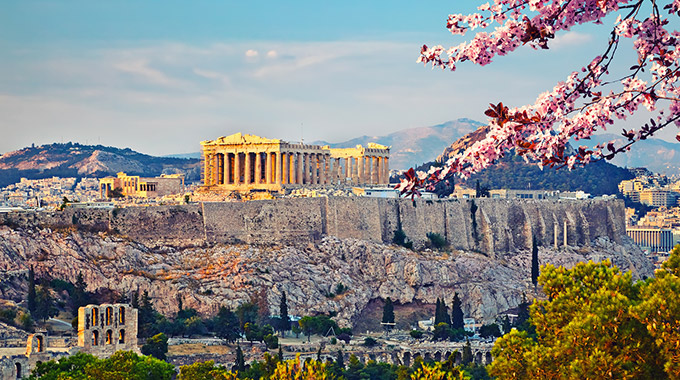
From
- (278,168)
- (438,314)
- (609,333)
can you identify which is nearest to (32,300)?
(438,314)

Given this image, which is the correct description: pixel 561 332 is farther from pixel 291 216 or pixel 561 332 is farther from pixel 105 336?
pixel 291 216

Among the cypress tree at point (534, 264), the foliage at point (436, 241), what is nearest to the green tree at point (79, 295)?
the foliage at point (436, 241)

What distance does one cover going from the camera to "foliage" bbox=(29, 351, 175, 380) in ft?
121

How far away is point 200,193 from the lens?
76.7m

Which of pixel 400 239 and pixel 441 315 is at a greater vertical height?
pixel 400 239

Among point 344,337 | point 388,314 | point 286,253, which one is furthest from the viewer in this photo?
point 286,253

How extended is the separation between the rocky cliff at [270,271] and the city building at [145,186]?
593 inches

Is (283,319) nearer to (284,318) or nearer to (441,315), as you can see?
(284,318)

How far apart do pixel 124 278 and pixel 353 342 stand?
12.2 m

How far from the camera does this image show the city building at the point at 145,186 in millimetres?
80688

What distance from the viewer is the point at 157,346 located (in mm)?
50969

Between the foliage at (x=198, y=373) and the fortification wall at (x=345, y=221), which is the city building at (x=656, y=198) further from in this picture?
the foliage at (x=198, y=373)

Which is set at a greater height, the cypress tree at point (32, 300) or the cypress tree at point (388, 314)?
the cypress tree at point (32, 300)

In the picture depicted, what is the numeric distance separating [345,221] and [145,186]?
54.1 ft
